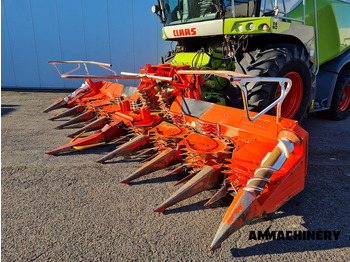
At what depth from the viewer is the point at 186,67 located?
325 cm

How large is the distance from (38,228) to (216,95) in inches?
91.4

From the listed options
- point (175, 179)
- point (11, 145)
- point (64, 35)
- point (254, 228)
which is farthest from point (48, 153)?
point (64, 35)

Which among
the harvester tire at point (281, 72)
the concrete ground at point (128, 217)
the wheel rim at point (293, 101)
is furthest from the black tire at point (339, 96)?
the concrete ground at point (128, 217)

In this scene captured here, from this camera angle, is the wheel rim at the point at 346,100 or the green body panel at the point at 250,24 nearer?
the green body panel at the point at 250,24

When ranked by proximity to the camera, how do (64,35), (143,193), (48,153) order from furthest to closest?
(64,35)
(48,153)
(143,193)

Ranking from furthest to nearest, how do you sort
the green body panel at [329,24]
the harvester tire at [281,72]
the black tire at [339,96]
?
the black tire at [339,96]
the green body panel at [329,24]
the harvester tire at [281,72]

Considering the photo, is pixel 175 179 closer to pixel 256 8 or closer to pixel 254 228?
pixel 254 228

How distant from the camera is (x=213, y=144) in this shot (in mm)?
2311

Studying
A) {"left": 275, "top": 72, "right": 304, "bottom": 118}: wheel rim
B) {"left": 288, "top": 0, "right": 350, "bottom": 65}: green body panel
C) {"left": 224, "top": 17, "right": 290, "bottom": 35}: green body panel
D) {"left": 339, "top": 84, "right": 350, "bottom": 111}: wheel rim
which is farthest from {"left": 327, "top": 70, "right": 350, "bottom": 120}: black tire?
{"left": 224, "top": 17, "right": 290, "bottom": 35}: green body panel

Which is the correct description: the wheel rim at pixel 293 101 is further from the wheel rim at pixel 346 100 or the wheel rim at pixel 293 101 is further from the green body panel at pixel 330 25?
the wheel rim at pixel 346 100

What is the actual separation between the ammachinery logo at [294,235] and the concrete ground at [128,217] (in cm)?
3

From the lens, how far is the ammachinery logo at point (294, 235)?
171cm

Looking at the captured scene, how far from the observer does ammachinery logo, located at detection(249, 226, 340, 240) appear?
1.71m

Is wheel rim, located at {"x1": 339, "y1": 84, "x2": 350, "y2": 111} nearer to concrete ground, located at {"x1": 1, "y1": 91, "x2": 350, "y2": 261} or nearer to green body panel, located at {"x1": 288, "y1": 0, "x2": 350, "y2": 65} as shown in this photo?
green body panel, located at {"x1": 288, "y1": 0, "x2": 350, "y2": 65}
